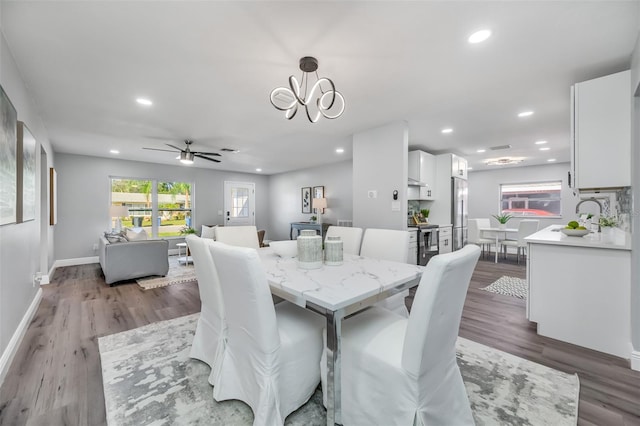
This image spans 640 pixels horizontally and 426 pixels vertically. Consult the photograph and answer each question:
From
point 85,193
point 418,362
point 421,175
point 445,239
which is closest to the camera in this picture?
point 418,362

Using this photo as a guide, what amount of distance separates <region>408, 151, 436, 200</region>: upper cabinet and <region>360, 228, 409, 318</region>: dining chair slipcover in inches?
97.0

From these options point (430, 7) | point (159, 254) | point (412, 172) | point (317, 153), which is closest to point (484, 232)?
point (412, 172)

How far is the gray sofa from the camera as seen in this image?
4148 mm

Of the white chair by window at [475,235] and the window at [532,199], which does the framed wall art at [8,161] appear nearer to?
the white chair by window at [475,235]

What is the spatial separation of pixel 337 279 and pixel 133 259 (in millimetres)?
4131

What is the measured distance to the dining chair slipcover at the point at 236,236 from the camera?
293 centimetres

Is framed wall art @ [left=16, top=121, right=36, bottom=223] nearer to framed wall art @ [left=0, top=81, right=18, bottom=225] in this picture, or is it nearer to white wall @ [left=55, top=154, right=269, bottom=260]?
framed wall art @ [left=0, top=81, right=18, bottom=225]

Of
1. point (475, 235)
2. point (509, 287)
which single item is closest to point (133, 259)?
point (509, 287)

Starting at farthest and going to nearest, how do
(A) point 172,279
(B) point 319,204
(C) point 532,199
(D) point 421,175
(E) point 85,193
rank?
(C) point 532,199, (B) point 319,204, (E) point 85,193, (D) point 421,175, (A) point 172,279

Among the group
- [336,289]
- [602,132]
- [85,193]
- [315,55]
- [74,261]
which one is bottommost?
[74,261]

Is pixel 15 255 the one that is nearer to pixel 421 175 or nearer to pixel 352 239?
pixel 352 239

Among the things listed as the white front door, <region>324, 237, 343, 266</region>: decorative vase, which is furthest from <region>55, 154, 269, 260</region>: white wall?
<region>324, 237, 343, 266</region>: decorative vase

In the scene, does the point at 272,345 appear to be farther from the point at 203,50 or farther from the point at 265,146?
the point at 265,146

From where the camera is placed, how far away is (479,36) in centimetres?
188
